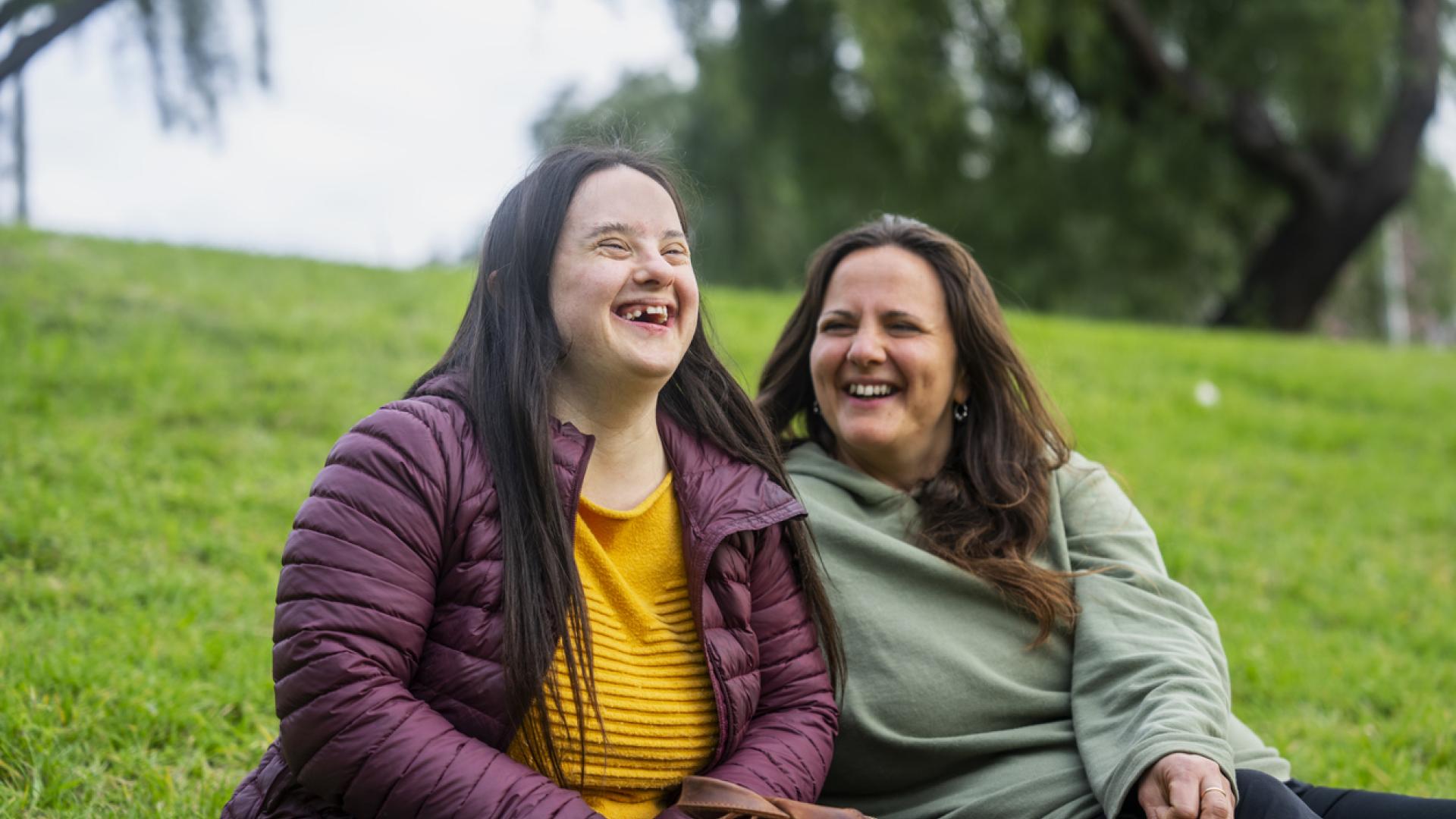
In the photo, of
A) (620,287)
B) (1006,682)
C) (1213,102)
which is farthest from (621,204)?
(1213,102)

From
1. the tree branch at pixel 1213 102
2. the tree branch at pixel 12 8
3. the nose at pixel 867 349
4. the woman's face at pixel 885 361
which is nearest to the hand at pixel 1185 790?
the woman's face at pixel 885 361

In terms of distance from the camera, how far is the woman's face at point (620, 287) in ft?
7.00

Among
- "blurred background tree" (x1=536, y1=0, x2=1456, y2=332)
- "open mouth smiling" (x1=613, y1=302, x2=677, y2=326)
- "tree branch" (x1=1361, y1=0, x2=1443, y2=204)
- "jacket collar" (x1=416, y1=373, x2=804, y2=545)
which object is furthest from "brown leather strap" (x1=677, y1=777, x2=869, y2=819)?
"tree branch" (x1=1361, y1=0, x2=1443, y2=204)

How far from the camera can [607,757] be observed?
2104 mm

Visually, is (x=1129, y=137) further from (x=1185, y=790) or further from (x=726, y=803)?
(x=726, y=803)

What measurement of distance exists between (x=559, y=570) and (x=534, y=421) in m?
0.25

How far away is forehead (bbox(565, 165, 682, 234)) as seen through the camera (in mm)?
2188

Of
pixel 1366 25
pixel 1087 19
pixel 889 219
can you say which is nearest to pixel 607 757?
pixel 889 219

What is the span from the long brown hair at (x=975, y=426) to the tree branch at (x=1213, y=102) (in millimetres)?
10146

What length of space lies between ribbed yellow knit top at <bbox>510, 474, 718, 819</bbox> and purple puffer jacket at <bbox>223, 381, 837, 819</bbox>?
5 centimetres

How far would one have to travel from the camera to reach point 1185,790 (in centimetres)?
223

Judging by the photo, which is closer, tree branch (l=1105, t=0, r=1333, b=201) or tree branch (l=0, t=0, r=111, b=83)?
tree branch (l=0, t=0, r=111, b=83)

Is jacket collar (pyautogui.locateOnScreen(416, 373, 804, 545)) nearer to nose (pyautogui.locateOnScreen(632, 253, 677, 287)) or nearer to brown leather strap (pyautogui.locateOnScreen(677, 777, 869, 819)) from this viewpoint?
nose (pyautogui.locateOnScreen(632, 253, 677, 287))

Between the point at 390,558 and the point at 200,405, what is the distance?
4426 mm
